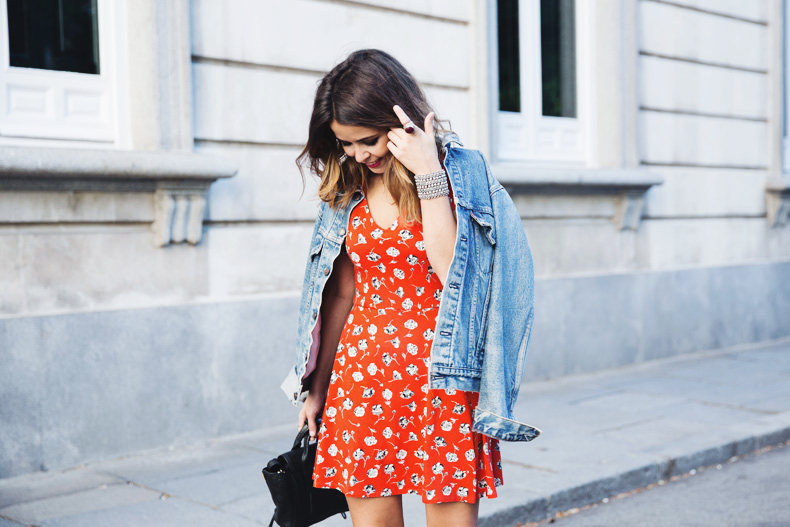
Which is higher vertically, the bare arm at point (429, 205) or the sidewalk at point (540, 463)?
the bare arm at point (429, 205)

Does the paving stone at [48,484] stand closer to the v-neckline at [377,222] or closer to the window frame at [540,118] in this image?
the v-neckline at [377,222]

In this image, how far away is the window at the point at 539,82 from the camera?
27.3ft

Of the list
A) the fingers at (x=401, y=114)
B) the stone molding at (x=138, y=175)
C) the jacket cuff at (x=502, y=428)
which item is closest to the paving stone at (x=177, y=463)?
the stone molding at (x=138, y=175)

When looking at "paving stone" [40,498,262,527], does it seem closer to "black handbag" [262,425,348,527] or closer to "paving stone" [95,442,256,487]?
"paving stone" [95,442,256,487]

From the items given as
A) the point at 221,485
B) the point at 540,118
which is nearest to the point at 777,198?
the point at 540,118

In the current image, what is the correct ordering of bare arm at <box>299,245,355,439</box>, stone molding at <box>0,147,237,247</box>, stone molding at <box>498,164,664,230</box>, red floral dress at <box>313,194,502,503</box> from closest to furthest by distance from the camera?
red floral dress at <box>313,194,502,503</box>, bare arm at <box>299,245,355,439</box>, stone molding at <box>0,147,237,247</box>, stone molding at <box>498,164,664,230</box>

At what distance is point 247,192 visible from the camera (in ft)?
20.0

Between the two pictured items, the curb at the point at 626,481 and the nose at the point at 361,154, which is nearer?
the nose at the point at 361,154

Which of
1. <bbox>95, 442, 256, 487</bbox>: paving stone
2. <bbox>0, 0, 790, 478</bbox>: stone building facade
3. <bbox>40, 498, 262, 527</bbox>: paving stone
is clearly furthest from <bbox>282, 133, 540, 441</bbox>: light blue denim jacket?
<bbox>95, 442, 256, 487</bbox>: paving stone

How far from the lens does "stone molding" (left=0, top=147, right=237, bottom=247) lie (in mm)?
4973

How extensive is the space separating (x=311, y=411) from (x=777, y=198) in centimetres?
886

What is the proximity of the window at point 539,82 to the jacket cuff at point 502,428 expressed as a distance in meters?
5.78

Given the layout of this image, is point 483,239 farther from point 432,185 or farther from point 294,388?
point 294,388

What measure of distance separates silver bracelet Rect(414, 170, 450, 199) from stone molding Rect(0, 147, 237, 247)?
3.20m
